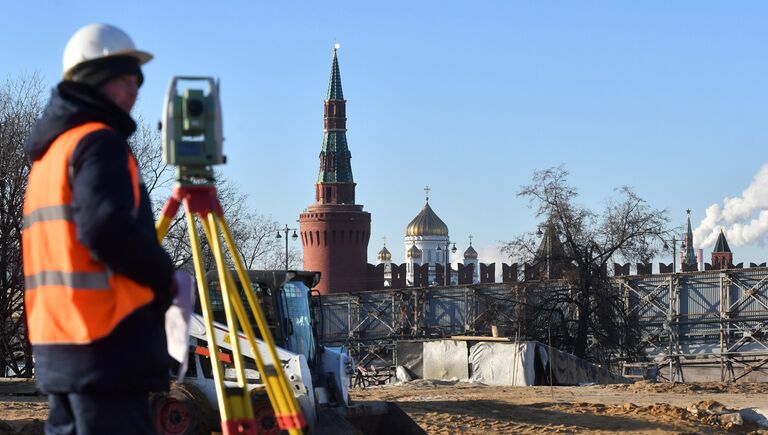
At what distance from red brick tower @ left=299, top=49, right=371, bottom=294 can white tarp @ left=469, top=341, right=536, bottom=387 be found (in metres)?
75.3

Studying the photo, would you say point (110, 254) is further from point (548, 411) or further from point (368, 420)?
point (548, 411)

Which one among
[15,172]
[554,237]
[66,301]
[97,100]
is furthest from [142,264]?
[554,237]

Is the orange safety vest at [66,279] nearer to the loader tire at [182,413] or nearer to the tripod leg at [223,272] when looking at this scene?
the tripod leg at [223,272]

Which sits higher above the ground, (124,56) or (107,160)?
(124,56)

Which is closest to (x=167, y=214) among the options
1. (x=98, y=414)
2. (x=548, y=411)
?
(x=98, y=414)

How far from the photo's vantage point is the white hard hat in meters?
4.20

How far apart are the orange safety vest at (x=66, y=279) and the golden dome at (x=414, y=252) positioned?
168336 mm

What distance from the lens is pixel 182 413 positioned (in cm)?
1427

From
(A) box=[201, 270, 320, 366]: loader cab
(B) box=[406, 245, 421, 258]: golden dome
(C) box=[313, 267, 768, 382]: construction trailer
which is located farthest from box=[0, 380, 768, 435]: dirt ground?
(B) box=[406, 245, 421, 258]: golden dome

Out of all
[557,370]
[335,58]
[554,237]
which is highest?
[335,58]

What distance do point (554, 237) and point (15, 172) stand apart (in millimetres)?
20395

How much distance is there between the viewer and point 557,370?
37.8 meters

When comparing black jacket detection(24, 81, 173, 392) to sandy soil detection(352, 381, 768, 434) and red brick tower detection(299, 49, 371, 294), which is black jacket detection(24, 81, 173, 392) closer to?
sandy soil detection(352, 381, 768, 434)

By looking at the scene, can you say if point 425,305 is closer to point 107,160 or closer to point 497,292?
point 497,292
